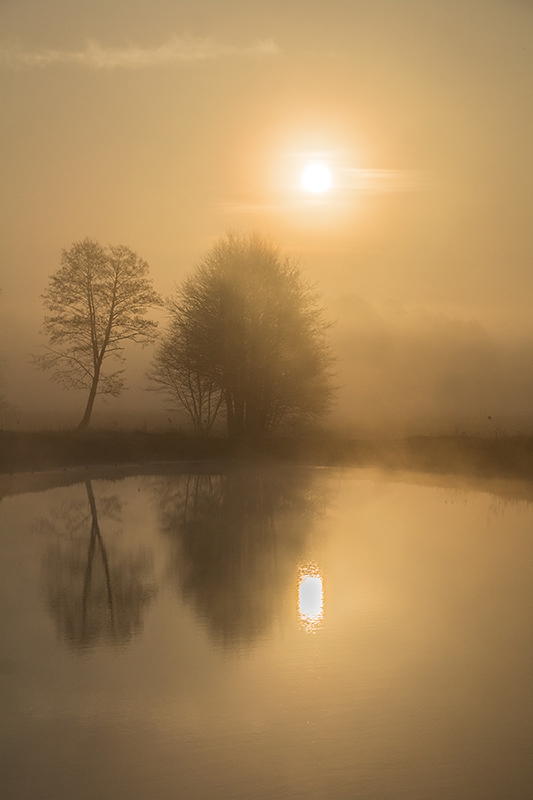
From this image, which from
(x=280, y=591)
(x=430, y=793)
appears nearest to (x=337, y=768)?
(x=430, y=793)

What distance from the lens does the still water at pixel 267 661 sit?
4.40m

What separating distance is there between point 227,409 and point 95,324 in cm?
704

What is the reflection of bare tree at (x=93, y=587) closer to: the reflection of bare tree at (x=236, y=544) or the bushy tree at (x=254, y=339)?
the reflection of bare tree at (x=236, y=544)

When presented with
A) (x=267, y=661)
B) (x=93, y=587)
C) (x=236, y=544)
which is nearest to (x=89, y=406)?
(x=236, y=544)

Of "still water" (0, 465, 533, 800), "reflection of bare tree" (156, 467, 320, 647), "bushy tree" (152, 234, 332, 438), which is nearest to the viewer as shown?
"still water" (0, 465, 533, 800)

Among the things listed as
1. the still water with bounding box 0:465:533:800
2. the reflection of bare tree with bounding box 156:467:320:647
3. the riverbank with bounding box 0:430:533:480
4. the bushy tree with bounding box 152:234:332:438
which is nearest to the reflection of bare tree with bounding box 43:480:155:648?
the still water with bounding box 0:465:533:800

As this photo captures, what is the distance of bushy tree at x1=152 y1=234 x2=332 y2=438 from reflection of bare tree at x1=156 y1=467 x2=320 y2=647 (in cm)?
1399

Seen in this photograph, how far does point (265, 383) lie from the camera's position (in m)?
35.2

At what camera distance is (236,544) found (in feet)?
37.9

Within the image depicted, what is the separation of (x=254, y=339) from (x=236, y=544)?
76.6 feet

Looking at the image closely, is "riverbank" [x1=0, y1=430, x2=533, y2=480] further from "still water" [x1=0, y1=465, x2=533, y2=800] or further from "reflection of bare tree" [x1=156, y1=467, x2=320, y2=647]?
"still water" [x1=0, y1=465, x2=533, y2=800]

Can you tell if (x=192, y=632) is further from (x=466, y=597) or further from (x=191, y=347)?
(x=191, y=347)

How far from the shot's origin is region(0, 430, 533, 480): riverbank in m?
23.8

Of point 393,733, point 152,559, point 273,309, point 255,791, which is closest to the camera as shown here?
point 255,791
